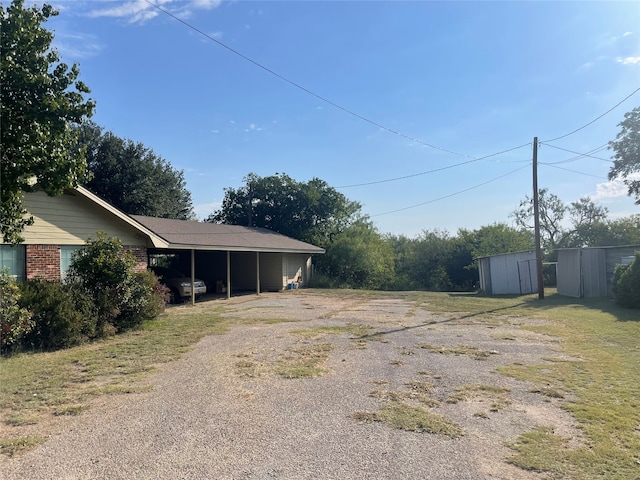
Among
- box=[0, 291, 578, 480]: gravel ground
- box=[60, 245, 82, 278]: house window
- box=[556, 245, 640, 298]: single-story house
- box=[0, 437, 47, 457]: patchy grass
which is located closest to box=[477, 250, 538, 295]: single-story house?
box=[556, 245, 640, 298]: single-story house

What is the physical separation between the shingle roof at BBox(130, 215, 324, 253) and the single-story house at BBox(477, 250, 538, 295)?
10867 mm

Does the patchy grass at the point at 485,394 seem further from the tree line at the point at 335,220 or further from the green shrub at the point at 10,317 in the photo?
the tree line at the point at 335,220

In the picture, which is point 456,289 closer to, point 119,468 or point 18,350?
point 18,350

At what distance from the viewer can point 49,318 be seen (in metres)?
8.50

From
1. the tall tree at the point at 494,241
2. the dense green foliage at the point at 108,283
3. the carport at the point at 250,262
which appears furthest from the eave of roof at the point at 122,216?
the tall tree at the point at 494,241

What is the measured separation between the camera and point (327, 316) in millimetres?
13477

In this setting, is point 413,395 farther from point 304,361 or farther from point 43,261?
point 43,261

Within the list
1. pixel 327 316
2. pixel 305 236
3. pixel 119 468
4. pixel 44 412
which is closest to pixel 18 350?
pixel 44 412

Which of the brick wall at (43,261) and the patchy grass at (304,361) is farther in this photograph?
the brick wall at (43,261)

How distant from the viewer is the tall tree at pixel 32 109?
18.8ft

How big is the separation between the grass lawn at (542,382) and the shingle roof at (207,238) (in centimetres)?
467

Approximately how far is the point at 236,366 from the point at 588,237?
42791 mm

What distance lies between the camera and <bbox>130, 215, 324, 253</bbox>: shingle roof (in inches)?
638

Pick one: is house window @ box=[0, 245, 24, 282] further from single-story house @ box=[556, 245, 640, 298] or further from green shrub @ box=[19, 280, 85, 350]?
single-story house @ box=[556, 245, 640, 298]
